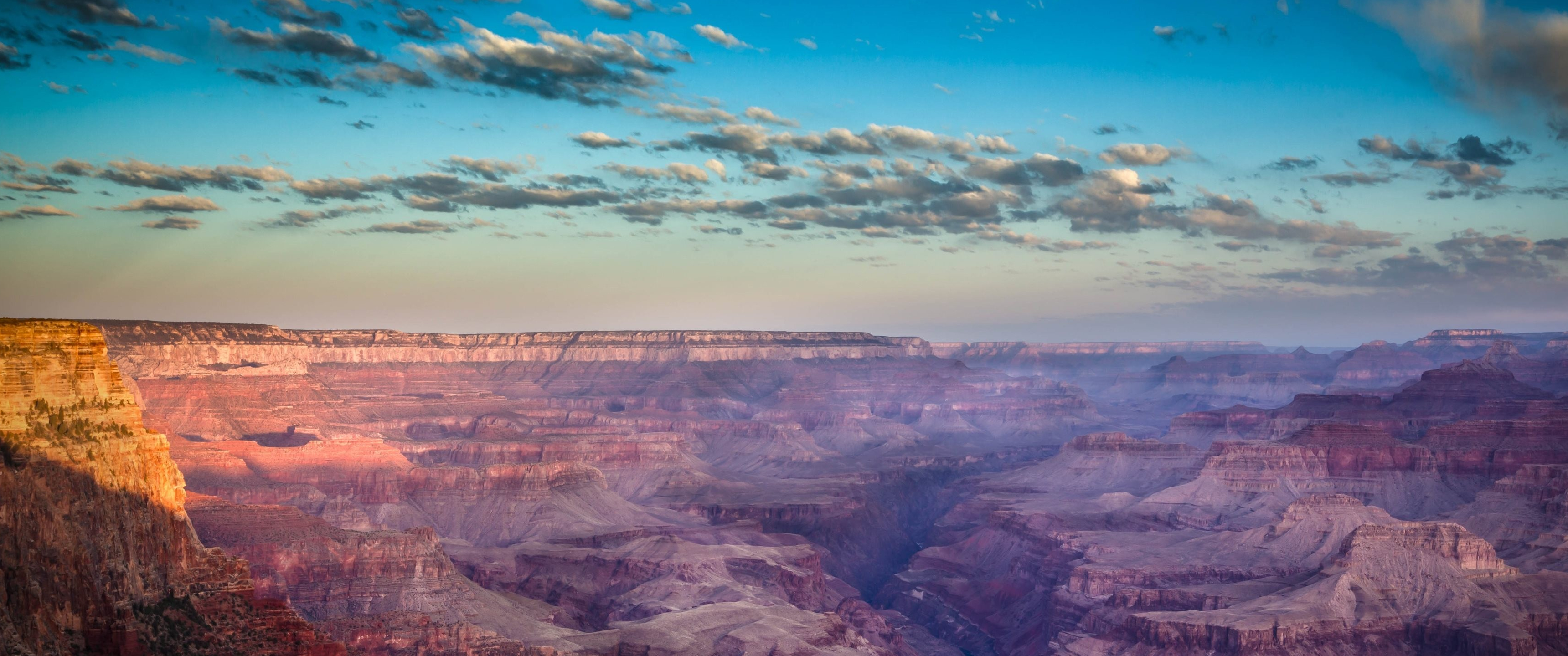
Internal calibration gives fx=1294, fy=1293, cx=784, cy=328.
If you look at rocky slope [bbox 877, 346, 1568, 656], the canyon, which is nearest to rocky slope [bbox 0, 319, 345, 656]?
the canyon

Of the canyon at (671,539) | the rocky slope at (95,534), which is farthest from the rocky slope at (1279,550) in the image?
the rocky slope at (95,534)

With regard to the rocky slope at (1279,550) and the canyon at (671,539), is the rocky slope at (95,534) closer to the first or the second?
the canyon at (671,539)

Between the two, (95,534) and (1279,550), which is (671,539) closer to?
(1279,550)

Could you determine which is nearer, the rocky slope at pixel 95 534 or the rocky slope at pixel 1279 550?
the rocky slope at pixel 95 534

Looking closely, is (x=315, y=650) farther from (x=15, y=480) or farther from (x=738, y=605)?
(x=738, y=605)

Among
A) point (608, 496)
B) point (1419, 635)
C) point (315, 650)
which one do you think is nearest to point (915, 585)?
point (608, 496)

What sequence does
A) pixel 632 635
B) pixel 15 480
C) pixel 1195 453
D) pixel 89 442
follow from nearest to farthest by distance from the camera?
1. pixel 15 480
2. pixel 89 442
3. pixel 632 635
4. pixel 1195 453

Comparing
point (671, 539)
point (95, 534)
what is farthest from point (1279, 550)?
point (95, 534)

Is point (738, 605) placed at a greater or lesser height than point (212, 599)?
lesser

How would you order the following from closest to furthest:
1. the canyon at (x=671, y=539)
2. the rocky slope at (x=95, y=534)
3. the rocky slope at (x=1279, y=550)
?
the rocky slope at (x=95, y=534)
the canyon at (x=671, y=539)
the rocky slope at (x=1279, y=550)
